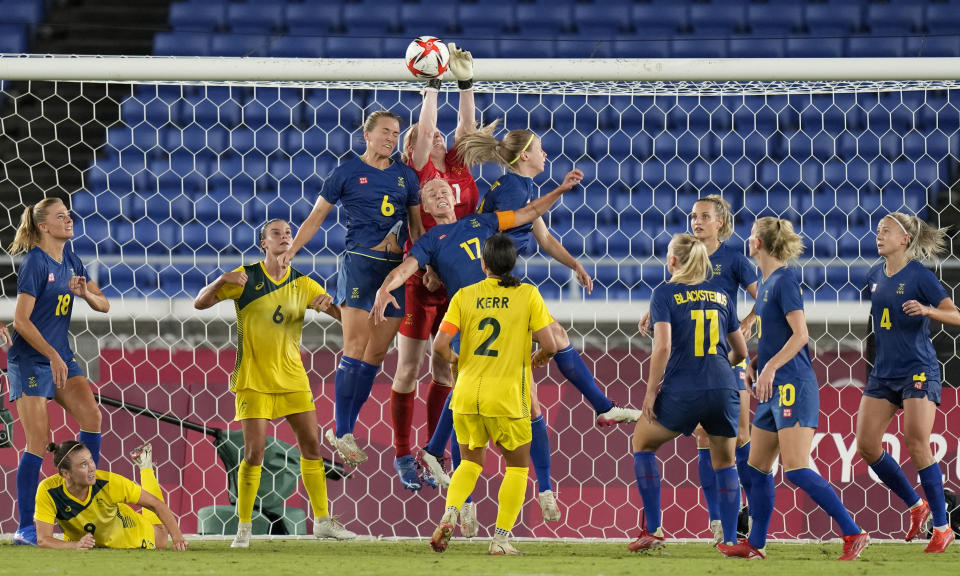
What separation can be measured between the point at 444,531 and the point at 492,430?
488 mm

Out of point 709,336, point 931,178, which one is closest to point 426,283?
point 709,336

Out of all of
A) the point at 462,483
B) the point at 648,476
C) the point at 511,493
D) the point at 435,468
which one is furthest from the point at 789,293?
the point at 435,468

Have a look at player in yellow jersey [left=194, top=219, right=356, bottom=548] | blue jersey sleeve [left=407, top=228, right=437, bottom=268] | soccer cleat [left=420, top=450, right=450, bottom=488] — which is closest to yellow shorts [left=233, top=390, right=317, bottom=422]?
player in yellow jersey [left=194, top=219, right=356, bottom=548]

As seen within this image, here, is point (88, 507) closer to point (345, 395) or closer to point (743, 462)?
point (345, 395)

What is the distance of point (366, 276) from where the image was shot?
5910mm

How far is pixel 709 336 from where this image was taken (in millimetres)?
4945

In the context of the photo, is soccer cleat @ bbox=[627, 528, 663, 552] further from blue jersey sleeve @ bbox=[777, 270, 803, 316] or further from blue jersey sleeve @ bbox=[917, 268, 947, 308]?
blue jersey sleeve @ bbox=[917, 268, 947, 308]

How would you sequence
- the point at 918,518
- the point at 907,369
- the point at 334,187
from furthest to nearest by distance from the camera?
the point at 334,187 → the point at 918,518 → the point at 907,369

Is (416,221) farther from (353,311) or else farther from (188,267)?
(188,267)

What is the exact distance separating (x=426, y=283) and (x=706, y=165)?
4.70 metres

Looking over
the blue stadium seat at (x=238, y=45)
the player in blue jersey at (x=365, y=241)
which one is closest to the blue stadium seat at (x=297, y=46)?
the blue stadium seat at (x=238, y=45)

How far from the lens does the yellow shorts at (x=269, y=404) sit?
5473 millimetres

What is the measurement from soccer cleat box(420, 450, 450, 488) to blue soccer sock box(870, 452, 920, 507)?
2231 mm

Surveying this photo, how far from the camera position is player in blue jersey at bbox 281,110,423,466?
587cm
